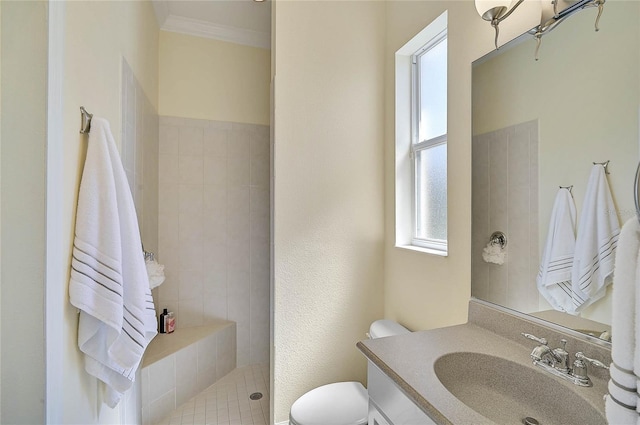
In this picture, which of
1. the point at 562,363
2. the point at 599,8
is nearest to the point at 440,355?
the point at 562,363

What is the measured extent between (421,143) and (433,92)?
0.97ft

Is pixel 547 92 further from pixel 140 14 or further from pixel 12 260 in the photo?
pixel 140 14

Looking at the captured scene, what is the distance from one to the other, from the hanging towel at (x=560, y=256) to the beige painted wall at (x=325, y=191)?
3.43 ft

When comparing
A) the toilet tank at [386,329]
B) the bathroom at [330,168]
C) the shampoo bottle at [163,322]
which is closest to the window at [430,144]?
the bathroom at [330,168]

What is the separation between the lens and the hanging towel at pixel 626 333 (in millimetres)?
502

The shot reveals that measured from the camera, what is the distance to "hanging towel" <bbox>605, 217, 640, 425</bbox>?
502 mm

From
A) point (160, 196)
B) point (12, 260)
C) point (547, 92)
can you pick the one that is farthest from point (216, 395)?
point (547, 92)

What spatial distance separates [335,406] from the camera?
4.80 ft

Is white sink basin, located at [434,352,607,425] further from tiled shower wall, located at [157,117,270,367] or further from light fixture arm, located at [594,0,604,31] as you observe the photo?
tiled shower wall, located at [157,117,270,367]

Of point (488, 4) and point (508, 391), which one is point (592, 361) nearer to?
point (508, 391)

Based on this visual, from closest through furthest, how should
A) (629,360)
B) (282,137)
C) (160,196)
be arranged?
(629,360) → (282,137) → (160,196)

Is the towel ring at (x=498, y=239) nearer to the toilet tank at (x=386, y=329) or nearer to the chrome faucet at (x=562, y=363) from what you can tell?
the chrome faucet at (x=562, y=363)

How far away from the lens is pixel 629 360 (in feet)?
1.68

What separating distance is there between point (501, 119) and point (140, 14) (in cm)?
214
